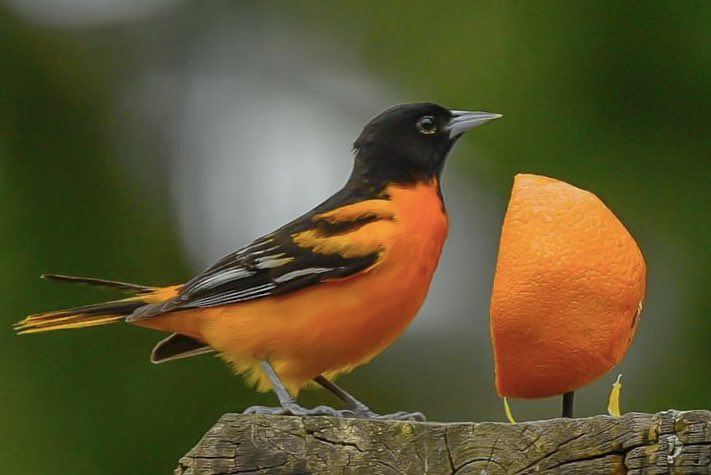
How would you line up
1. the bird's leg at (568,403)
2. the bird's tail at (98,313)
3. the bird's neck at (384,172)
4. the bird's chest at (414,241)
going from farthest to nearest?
the bird's neck at (384,172), the bird's tail at (98,313), the bird's chest at (414,241), the bird's leg at (568,403)

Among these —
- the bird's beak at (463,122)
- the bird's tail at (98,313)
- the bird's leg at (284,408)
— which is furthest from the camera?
the bird's beak at (463,122)

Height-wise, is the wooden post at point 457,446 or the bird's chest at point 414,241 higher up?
the bird's chest at point 414,241

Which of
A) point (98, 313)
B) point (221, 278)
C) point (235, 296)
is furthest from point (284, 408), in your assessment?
point (98, 313)

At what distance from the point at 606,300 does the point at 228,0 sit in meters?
3.96

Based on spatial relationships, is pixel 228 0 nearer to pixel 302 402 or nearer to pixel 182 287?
pixel 302 402

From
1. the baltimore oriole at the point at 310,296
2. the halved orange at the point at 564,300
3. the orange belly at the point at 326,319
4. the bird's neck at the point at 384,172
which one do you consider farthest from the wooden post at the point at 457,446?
the bird's neck at the point at 384,172

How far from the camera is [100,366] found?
516 centimetres

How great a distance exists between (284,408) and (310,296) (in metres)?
0.49

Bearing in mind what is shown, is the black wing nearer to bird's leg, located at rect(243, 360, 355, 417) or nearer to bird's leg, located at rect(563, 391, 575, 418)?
bird's leg, located at rect(243, 360, 355, 417)

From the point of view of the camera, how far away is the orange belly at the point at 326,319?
A: 4168mm

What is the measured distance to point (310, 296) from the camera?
420 cm

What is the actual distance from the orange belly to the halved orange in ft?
1.83

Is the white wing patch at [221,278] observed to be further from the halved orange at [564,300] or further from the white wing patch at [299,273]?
the halved orange at [564,300]

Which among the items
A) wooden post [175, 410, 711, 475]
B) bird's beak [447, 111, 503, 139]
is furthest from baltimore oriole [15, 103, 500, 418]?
wooden post [175, 410, 711, 475]
